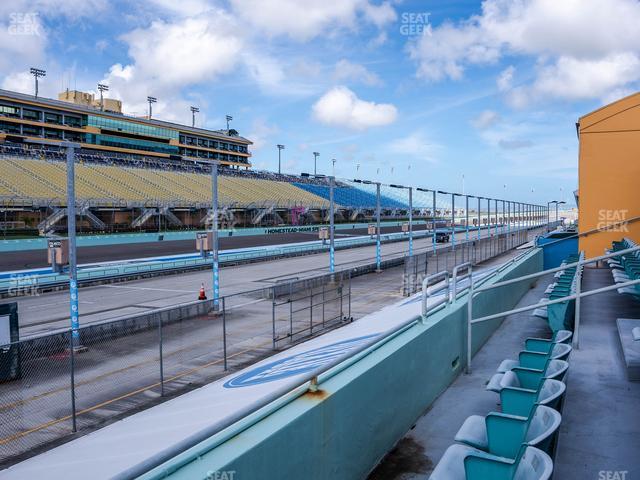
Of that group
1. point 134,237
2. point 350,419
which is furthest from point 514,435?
point 134,237

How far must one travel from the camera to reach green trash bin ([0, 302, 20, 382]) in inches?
471

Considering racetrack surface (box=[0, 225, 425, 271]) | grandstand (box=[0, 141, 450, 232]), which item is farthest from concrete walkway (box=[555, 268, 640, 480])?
grandstand (box=[0, 141, 450, 232])

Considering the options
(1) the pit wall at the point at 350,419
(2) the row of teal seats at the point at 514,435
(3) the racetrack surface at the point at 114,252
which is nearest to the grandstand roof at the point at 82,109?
(3) the racetrack surface at the point at 114,252

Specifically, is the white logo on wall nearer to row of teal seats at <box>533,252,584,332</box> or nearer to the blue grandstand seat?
row of teal seats at <box>533,252,584,332</box>

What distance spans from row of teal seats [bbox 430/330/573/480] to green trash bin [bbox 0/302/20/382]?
10461mm

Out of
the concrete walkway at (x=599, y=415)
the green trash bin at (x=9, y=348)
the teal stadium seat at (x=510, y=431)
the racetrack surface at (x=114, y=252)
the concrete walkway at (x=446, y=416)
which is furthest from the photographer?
the racetrack surface at (x=114, y=252)

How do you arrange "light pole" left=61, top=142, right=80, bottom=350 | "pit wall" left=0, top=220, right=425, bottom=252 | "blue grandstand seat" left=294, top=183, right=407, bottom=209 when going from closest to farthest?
"light pole" left=61, top=142, right=80, bottom=350, "pit wall" left=0, top=220, right=425, bottom=252, "blue grandstand seat" left=294, top=183, right=407, bottom=209

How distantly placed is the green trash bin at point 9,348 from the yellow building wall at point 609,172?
18.6 m

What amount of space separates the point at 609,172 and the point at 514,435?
59.3ft

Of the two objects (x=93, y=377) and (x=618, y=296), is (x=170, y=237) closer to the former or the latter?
(x=93, y=377)

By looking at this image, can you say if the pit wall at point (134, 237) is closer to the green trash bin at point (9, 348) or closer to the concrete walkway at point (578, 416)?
the green trash bin at point (9, 348)

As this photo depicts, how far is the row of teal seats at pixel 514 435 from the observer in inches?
135
